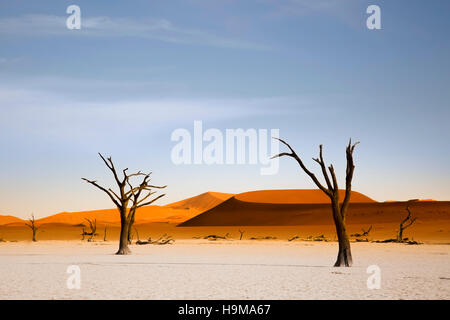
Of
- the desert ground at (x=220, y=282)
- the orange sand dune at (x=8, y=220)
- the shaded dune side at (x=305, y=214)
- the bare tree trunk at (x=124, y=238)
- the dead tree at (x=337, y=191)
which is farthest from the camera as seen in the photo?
the orange sand dune at (x=8, y=220)

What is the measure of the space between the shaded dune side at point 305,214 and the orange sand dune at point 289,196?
744cm

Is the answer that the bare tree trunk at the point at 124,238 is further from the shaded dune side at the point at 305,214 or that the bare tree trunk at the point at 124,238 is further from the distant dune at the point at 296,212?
the shaded dune side at the point at 305,214

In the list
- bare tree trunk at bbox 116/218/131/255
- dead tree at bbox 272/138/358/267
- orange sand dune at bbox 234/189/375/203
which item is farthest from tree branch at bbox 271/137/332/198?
orange sand dune at bbox 234/189/375/203

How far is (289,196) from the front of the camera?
13350 cm

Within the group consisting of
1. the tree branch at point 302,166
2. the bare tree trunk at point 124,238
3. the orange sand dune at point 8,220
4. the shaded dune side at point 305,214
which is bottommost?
the orange sand dune at point 8,220

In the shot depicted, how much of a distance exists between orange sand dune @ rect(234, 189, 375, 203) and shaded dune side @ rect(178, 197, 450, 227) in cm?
744

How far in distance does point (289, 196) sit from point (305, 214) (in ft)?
113

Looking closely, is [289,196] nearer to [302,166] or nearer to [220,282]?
[302,166]

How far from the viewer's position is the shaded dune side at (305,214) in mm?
85438

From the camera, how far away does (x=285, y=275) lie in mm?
19062

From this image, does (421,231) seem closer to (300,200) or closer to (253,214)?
(253,214)

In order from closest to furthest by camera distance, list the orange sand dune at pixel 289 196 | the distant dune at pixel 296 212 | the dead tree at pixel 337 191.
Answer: the dead tree at pixel 337 191 → the distant dune at pixel 296 212 → the orange sand dune at pixel 289 196

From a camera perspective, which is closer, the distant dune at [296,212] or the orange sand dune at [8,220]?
the distant dune at [296,212]

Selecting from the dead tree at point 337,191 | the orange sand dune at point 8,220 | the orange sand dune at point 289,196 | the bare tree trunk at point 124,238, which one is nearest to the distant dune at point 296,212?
the orange sand dune at point 289,196
